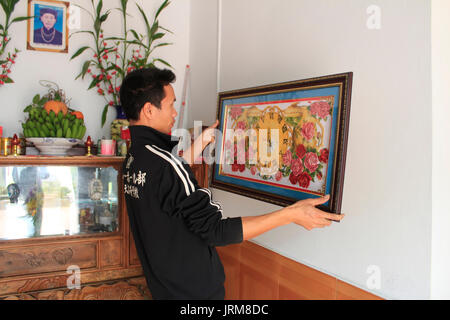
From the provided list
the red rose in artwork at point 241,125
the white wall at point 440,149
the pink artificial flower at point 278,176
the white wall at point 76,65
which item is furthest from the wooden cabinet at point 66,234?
the white wall at point 440,149

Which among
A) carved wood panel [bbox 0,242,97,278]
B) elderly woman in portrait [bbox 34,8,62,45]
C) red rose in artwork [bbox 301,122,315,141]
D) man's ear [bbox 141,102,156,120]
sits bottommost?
carved wood panel [bbox 0,242,97,278]

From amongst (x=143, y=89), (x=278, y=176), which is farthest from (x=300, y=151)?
(x=143, y=89)

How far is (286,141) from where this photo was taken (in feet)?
5.33

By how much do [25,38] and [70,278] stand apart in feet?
6.01

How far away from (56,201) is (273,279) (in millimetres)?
1641

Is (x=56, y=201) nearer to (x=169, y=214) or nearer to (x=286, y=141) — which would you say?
(x=169, y=214)

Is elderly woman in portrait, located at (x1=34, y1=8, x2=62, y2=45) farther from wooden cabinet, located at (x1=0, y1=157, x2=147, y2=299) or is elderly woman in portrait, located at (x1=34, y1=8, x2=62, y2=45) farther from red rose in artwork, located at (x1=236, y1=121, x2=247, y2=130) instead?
red rose in artwork, located at (x1=236, y1=121, x2=247, y2=130)

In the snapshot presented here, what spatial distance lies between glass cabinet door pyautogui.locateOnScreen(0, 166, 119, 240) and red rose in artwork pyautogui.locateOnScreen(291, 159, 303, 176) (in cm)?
158

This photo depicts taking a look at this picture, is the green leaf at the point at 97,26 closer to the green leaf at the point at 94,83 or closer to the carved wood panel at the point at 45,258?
the green leaf at the point at 94,83

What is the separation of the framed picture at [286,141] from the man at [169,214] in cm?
15

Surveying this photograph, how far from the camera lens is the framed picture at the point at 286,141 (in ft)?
4.54

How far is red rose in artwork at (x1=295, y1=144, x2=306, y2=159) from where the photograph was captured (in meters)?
1.54

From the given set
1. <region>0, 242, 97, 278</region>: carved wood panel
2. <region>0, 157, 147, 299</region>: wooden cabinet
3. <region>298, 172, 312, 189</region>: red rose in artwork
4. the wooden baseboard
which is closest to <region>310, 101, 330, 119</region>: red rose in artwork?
<region>298, 172, 312, 189</region>: red rose in artwork
